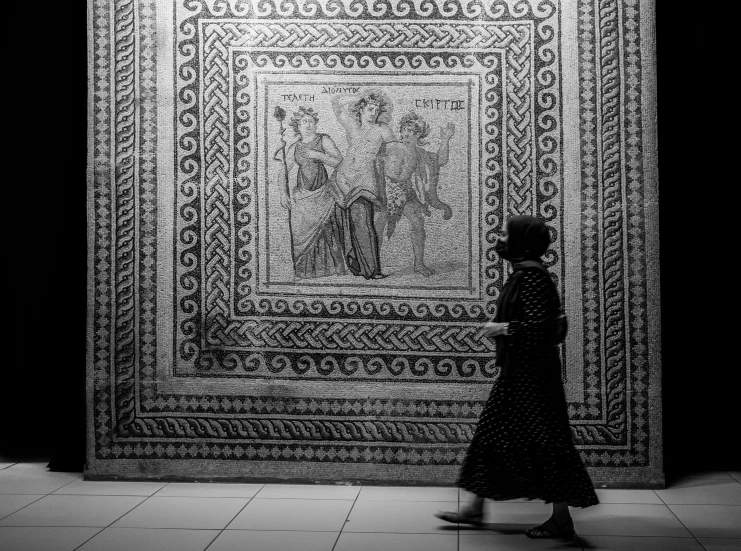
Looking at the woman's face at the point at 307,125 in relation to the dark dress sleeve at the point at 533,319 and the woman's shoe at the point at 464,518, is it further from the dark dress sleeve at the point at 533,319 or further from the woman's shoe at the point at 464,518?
the woman's shoe at the point at 464,518

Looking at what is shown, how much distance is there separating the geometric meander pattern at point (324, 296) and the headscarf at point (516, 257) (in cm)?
77

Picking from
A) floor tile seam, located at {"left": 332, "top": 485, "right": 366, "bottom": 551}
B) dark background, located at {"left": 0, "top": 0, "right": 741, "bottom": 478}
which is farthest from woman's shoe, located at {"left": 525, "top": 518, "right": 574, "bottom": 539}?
dark background, located at {"left": 0, "top": 0, "right": 741, "bottom": 478}

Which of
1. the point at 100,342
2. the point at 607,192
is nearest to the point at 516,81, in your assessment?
the point at 607,192

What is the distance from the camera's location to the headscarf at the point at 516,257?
2.84 m

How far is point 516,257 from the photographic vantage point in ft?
9.55

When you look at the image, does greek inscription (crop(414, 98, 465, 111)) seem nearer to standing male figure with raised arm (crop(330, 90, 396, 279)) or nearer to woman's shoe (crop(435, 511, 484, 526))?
standing male figure with raised arm (crop(330, 90, 396, 279))

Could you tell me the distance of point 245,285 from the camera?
3730 millimetres

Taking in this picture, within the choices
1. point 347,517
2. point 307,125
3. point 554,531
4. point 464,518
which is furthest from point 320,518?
point 307,125

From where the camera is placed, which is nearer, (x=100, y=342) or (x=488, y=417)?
(x=488, y=417)
